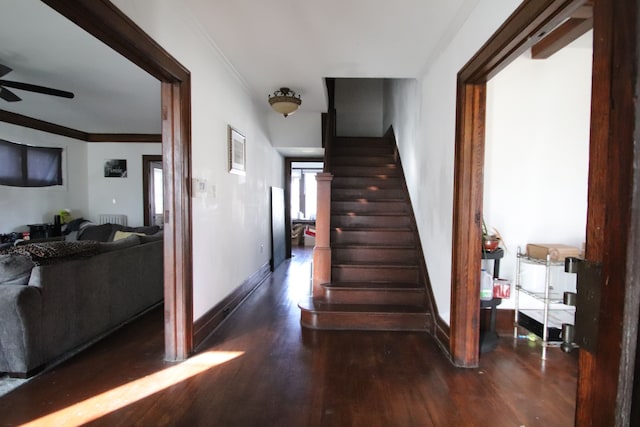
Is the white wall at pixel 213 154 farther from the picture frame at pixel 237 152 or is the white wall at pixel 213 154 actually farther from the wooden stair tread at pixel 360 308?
the wooden stair tread at pixel 360 308

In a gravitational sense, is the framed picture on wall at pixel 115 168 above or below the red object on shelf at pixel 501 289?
above

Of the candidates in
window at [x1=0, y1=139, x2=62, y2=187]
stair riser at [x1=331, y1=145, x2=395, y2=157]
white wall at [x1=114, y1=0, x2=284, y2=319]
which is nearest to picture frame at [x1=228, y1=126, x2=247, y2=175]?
white wall at [x1=114, y1=0, x2=284, y2=319]

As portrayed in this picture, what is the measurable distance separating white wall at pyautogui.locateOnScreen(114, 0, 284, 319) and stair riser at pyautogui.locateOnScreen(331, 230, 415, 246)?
114cm

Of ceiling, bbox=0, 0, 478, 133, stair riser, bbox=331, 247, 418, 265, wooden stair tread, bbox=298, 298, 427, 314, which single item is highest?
ceiling, bbox=0, 0, 478, 133

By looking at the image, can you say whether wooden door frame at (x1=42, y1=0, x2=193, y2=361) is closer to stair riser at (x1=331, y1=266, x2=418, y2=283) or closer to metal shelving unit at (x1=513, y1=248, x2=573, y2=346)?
stair riser at (x1=331, y1=266, x2=418, y2=283)

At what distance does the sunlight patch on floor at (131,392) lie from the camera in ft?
Result: 5.68

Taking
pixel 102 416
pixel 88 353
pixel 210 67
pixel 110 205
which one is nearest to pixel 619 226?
pixel 102 416

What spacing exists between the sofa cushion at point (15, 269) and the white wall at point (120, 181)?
442 centimetres

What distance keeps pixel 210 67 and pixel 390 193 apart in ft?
9.07

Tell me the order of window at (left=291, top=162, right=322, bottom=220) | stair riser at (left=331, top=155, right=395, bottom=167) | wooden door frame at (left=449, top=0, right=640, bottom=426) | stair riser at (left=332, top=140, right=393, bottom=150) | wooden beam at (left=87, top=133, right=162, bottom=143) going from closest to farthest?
1. wooden door frame at (left=449, top=0, right=640, bottom=426)
2. stair riser at (left=331, top=155, right=395, bottom=167)
3. stair riser at (left=332, top=140, right=393, bottom=150)
4. wooden beam at (left=87, top=133, right=162, bottom=143)
5. window at (left=291, top=162, right=322, bottom=220)

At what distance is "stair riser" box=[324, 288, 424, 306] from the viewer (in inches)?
125

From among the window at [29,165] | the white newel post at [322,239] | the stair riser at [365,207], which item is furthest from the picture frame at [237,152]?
the window at [29,165]

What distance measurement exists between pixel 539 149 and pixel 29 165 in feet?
22.3

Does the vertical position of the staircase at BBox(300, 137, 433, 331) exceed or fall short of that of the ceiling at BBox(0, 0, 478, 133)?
it falls short
